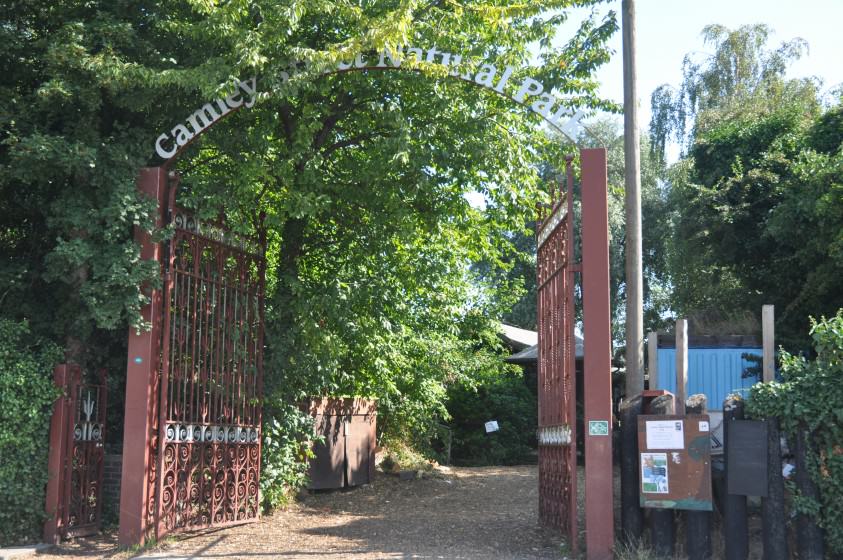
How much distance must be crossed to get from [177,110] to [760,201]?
12.5 meters

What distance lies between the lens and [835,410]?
786 centimetres

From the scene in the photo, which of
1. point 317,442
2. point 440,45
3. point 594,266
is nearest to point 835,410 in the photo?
point 594,266

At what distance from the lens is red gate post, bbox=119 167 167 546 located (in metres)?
9.32

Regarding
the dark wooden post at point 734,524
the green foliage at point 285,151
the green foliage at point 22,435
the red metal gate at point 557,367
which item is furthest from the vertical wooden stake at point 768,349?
the green foliage at point 22,435

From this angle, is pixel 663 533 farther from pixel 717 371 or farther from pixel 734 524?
pixel 717 371

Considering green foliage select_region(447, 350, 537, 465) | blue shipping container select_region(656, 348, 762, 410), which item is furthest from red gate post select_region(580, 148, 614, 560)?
green foliage select_region(447, 350, 537, 465)

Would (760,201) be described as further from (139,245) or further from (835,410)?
(139,245)

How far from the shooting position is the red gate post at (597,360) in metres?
8.52

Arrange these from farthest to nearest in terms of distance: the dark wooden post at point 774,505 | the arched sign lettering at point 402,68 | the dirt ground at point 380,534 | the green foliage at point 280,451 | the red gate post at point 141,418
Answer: the green foliage at point 280,451, the arched sign lettering at point 402,68, the red gate post at point 141,418, the dirt ground at point 380,534, the dark wooden post at point 774,505

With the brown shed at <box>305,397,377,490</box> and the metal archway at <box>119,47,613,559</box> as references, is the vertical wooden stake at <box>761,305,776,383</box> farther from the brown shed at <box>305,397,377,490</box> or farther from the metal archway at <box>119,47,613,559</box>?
the brown shed at <box>305,397,377,490</box>

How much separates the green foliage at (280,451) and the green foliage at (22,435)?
3080mm

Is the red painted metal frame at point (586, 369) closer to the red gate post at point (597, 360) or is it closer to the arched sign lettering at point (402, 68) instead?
the red gate post at point (597, 360)

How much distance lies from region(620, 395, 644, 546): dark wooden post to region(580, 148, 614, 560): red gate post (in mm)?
236

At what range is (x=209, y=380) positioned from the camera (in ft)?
33.8
